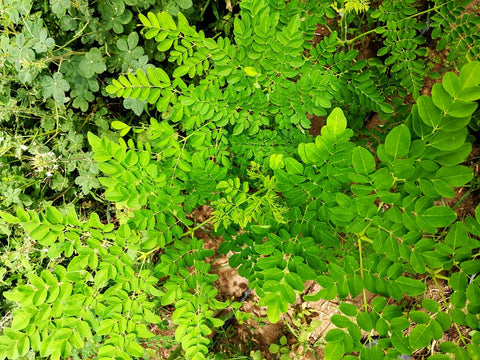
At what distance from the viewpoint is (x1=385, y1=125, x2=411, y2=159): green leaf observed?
797 mm

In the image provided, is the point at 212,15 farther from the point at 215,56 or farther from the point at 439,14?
the point at 439,14

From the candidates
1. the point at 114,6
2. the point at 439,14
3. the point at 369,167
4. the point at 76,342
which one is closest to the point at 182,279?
the point at 76,342

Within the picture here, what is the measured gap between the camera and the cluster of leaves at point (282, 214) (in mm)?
857

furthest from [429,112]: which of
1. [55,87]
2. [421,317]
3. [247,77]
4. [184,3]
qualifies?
[55,87]

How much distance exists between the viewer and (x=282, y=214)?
1.26m

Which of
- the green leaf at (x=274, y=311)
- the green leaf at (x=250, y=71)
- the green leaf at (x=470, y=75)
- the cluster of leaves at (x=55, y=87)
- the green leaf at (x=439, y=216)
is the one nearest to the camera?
the green leaf at (x=470, y=75)

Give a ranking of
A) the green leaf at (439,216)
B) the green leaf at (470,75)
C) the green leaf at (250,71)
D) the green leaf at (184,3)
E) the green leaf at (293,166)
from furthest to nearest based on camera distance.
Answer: the green leaf at (184,3), the green leaf at (250,71), the green leaf at (293,166), the green leaf at (439,216), the green leaf at (470,75)

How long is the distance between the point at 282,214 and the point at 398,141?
57cm

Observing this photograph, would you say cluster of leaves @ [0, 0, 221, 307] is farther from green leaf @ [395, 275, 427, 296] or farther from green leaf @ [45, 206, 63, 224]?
green leaf @ [395, 275, 427, 296]

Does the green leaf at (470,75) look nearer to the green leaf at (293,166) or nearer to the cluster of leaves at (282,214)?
the cluster of leaves at (282,214)

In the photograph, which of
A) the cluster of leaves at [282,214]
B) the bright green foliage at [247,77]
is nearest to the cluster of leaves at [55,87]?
the cluster of leaves at [282,214]

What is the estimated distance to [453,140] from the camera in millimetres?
777

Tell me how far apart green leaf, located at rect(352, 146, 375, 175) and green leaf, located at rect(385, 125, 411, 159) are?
0.05 meters

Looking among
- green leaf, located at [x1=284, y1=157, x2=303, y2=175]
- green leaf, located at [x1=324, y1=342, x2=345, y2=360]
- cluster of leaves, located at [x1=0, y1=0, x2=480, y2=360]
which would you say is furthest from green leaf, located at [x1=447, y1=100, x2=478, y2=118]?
green leaf, located at [x1=324, y1=342, x2=345, y2=360]
